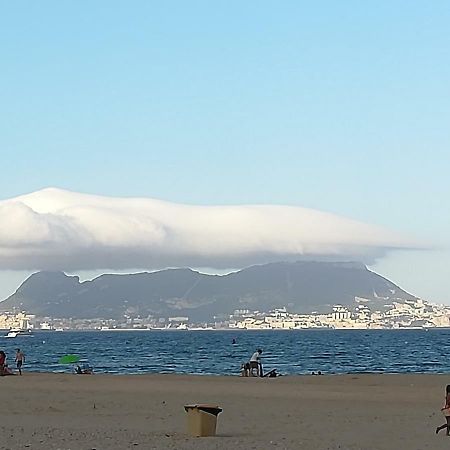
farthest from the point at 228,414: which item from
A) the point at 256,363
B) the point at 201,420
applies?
the point at 256,363

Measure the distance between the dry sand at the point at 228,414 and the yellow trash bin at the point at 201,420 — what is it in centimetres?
24

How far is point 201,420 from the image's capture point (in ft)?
62.0

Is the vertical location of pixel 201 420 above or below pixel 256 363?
below

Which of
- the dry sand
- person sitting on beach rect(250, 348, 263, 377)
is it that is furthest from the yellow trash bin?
person sitting on beach rect(250, 348, 263, 377)

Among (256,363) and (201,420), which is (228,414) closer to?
(201,420)

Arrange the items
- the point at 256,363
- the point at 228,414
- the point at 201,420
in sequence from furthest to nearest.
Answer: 1. the point at 256,363
2. the point at 228,414
3. the point at 201,420

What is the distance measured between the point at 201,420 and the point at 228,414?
4784 mm

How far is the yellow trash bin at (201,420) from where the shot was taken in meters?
18.8

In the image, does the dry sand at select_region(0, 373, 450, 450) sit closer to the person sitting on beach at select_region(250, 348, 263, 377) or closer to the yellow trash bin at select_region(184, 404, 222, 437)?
the yellow trash bin at select_region(184, 404, 222, 437)

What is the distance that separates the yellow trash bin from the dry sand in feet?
0.79

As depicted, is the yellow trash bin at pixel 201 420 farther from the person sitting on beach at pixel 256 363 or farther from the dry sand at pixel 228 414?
the person sitting on beach at pixel 256 363

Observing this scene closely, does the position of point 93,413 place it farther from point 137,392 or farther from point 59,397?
point 137,392

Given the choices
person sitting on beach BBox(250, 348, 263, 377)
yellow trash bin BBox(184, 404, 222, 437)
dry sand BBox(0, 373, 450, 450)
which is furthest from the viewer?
person sitting on beach BBox(250, 348, 263, 377)

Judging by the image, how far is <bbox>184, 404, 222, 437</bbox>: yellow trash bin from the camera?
61.8 feet
